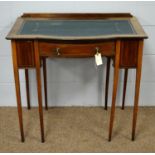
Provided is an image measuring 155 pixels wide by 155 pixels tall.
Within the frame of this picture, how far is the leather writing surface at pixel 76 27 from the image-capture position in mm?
1601

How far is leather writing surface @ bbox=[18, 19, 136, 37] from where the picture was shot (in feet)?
5.25

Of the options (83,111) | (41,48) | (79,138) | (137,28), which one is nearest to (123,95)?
(83,111)

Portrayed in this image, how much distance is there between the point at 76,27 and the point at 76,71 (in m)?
0.52

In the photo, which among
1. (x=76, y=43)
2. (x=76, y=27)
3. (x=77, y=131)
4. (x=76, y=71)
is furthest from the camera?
(x=76, y=71)

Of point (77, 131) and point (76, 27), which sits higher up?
point (76, 27)

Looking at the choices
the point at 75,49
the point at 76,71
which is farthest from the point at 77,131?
the point at 75,49

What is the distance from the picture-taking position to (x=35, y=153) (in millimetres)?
1780

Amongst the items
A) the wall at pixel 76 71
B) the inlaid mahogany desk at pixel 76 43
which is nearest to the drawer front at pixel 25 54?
the inlaid mahogany desk at pixel 76 43

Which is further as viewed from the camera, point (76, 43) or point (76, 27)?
point (76, 27)

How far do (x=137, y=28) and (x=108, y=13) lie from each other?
32 centimetres

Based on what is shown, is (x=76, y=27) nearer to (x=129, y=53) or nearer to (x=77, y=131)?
(x=129, y=53)

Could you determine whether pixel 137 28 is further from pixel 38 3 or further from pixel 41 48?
pixel 38 3

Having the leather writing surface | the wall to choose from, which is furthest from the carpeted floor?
the leather writing surface

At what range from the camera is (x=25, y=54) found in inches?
62.6
